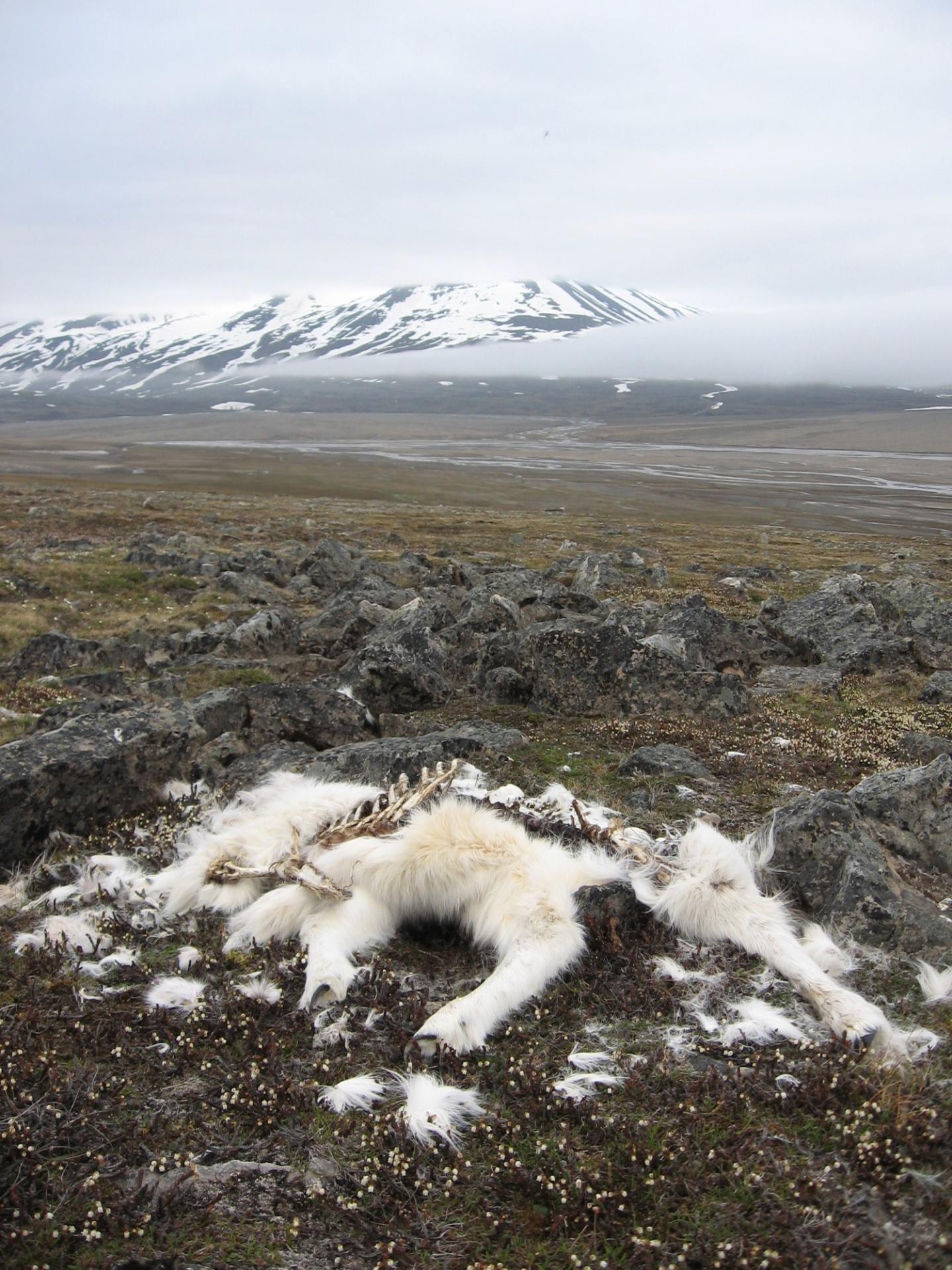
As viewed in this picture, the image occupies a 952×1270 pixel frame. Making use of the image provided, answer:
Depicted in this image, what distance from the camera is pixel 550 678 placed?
11.5m

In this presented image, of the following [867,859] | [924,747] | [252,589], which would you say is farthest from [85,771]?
[252,589]

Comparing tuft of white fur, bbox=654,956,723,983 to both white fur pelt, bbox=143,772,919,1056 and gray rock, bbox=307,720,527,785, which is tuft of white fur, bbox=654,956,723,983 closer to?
white fur pelt, bbox=143,772,919,1056

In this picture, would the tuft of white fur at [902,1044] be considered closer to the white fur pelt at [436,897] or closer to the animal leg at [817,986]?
the animal leg at [817,986]

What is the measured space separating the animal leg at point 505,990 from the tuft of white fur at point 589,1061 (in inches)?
18.9

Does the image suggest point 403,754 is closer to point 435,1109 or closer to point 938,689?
point 435,1109

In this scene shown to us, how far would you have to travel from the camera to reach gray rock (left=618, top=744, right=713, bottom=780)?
27.0 feet

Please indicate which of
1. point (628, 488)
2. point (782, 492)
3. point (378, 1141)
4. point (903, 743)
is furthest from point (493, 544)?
point (782, 492)

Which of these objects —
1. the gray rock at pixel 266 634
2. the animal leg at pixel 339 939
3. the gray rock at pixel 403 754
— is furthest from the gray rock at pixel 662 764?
the gray rock at pixel 266 634

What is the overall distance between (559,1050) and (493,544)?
40.1m

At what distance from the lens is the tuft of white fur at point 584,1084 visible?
409 cm

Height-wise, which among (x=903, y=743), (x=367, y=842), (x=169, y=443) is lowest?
(x=903, y=743)

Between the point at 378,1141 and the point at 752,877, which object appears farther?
the point at 752,877

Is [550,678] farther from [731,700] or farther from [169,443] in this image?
[169,443]

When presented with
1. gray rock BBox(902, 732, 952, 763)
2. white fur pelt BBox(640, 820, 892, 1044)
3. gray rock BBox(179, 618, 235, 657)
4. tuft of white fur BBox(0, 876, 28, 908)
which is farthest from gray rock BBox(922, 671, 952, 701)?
gray rock BBox(179, 618, 235, 657)
